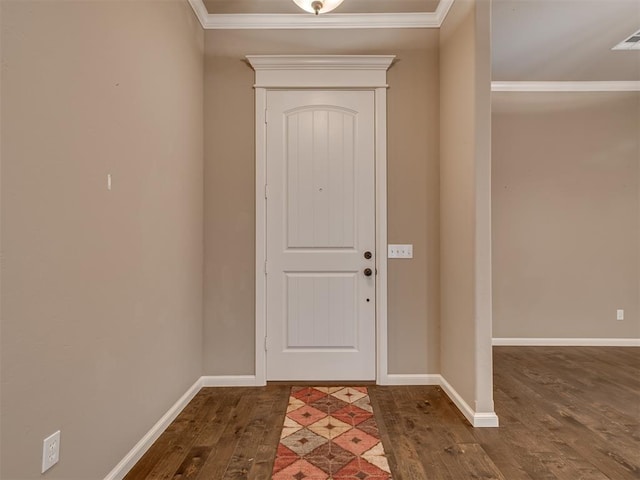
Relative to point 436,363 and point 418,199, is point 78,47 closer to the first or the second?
point 418,199

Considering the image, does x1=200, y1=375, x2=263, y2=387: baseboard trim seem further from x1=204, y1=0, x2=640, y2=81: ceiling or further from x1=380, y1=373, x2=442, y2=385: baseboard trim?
x1=204, y1=0, x2=640, y2=81: ceiling

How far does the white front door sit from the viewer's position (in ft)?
9.61

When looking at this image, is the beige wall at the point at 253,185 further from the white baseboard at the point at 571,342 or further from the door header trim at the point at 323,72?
the white baseboard at the point at 571,342

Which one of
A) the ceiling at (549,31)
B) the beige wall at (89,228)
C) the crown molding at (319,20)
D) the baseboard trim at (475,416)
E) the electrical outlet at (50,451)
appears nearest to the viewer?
the beige wall at (89,228)

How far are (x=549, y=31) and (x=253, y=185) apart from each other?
2885 mm

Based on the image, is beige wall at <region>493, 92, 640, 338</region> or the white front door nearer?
the white front door

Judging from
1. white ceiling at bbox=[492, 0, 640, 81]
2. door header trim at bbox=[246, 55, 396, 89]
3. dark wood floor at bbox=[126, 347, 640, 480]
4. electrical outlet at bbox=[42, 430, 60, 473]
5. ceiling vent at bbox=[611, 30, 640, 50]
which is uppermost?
ceiling vent at bbox=[611, 30, 640, 50]

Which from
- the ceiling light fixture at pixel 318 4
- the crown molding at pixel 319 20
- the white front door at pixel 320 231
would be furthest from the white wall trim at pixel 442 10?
the ceiling light fixture at pixel 318 4

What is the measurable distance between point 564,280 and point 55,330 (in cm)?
467

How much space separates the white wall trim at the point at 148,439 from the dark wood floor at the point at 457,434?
4 cm

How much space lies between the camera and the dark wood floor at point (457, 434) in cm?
184

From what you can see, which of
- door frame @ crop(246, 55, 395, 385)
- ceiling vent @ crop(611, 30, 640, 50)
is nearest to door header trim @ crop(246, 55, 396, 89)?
door frame @ crop(246, 55, 395, 385)

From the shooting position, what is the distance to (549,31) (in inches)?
121

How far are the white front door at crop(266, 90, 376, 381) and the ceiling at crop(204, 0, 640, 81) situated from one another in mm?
681
